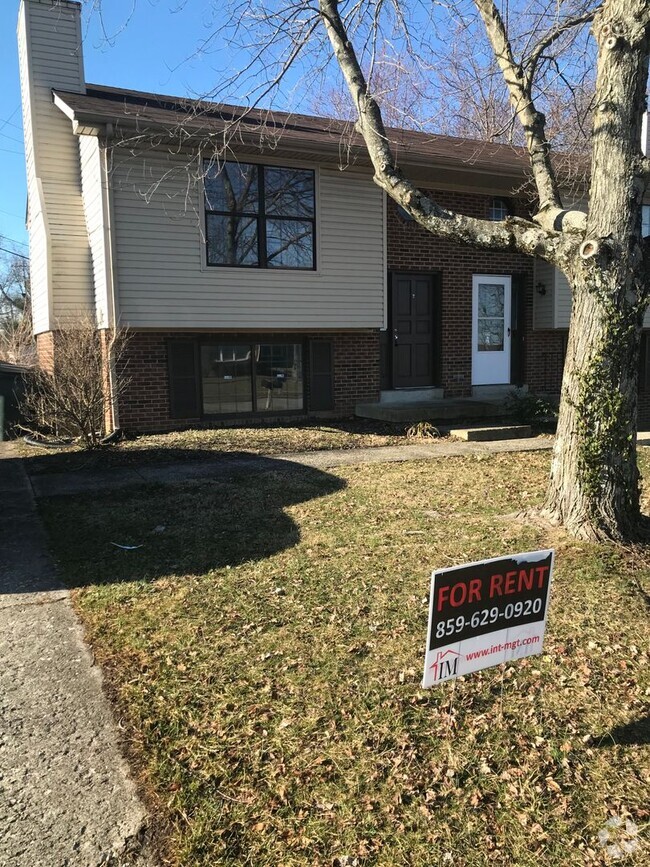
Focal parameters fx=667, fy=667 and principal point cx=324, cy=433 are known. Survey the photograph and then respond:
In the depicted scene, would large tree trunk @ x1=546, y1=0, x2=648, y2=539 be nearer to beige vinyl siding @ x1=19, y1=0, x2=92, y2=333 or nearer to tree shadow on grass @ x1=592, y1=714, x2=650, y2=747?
tree shadow on grass @ x1=592, y1=714, x2=650, y2=747

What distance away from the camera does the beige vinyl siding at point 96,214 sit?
396 inches

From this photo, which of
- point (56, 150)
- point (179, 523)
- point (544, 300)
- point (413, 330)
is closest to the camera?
point (179, 523)

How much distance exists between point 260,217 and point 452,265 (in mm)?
4439

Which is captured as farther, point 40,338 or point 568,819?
point 40,338

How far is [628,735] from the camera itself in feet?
9.52

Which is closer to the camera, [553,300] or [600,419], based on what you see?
[600,419]

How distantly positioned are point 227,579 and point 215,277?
709 cm

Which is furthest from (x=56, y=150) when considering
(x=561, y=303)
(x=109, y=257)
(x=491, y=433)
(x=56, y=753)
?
(x=56, y=753)

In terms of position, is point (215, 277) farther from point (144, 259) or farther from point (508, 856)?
point (508, 856)

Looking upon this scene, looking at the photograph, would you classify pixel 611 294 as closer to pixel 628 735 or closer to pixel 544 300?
pixel 628 735

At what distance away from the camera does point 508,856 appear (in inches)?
87.7

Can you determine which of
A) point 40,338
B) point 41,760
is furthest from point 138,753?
point 40,338

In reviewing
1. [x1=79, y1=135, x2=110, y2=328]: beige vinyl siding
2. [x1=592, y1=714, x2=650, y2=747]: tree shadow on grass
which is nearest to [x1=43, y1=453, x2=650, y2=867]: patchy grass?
[x1=592, y1=714, x2=650, y2=747]: tree shadow on grass

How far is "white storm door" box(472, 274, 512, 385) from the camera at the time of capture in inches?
555
